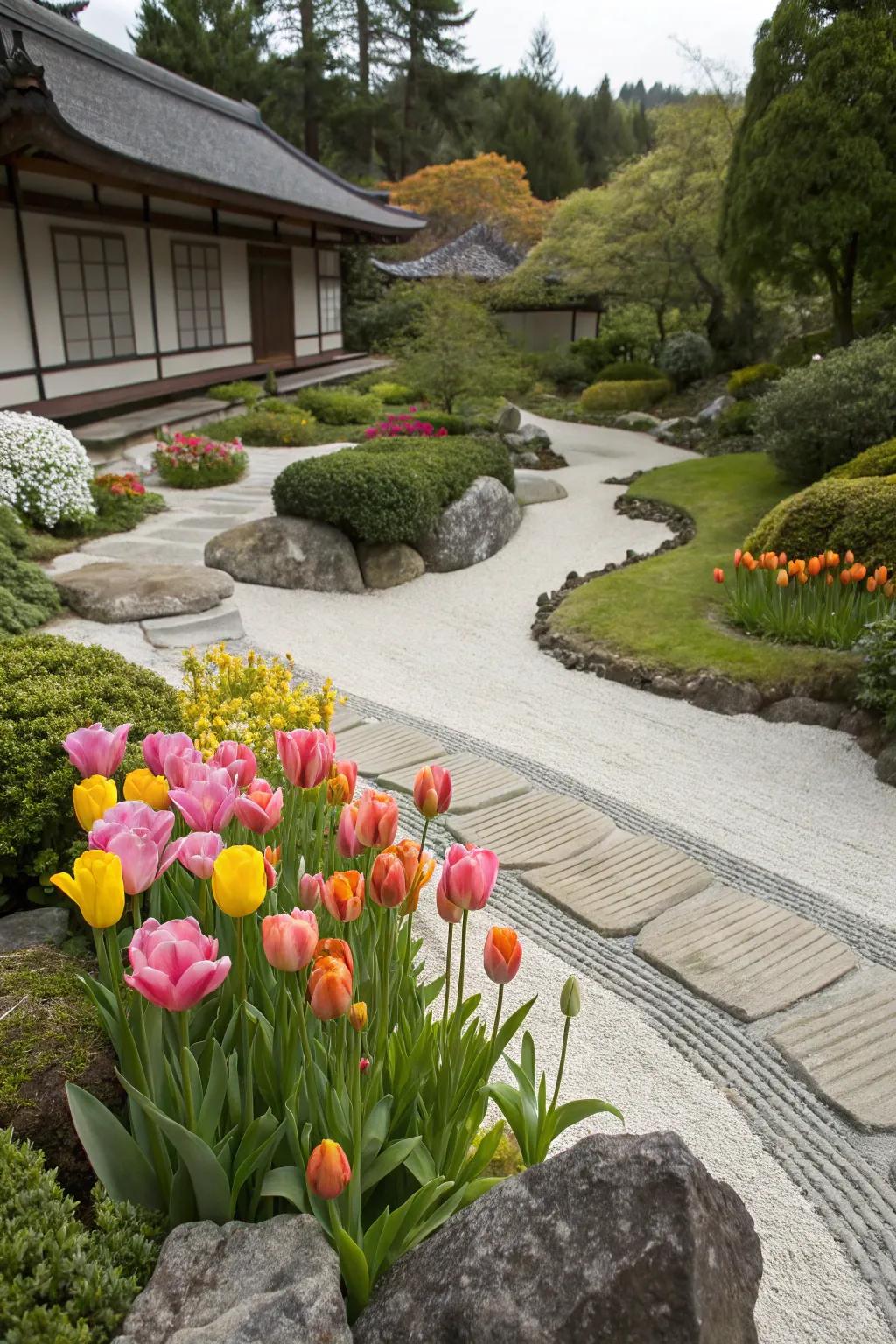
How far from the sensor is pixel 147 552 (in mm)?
8273

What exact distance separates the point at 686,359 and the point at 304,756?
19718mm

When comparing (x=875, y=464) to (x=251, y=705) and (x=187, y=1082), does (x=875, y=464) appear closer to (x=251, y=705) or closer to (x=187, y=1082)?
(x=251, y=705)

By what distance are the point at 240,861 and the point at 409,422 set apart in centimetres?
1198

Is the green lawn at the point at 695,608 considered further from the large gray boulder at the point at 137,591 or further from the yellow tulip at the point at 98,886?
the yellow tulip at the point at 98,886

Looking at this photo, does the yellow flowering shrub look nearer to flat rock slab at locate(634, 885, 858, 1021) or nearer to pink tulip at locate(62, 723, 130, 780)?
pink tulip at locate(62, 723, 130, 780)

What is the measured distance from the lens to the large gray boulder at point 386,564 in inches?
334

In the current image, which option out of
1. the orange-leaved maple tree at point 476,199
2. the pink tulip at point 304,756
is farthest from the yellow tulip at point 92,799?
the orange-leaved maple tree at point 476,199

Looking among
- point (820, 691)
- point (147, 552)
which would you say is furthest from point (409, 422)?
point (820, 691)

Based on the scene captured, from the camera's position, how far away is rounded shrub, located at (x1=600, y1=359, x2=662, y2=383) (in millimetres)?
20469

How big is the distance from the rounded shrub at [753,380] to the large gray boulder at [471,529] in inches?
306

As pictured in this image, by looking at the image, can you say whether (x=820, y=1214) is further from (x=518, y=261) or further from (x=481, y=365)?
(x=518, y=261)

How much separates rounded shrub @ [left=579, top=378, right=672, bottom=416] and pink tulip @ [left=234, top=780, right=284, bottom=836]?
18.5 meters

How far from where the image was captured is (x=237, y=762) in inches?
77.9

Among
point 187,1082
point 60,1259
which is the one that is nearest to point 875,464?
point 187,1082
